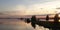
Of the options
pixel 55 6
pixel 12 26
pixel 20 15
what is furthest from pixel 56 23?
pixel 12 26

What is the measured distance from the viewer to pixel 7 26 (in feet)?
57.1

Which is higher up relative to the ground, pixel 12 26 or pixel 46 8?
pixel 46 8

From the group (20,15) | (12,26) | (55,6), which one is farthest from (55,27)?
(12,26)

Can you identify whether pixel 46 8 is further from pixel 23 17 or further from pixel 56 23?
pixel 56 23

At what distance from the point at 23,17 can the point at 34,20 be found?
4.24 meters

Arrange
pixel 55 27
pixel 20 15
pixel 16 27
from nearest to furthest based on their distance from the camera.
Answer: pixel 55 27
pixel 20 15
pixel 16 27

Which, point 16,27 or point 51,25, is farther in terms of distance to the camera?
point 16,27

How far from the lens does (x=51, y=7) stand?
10211 mm

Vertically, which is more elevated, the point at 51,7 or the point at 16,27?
Result: the point at 51,7

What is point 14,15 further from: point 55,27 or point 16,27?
point 55,27

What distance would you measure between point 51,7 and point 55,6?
344 mm

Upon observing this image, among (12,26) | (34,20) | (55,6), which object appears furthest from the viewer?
(12,26)

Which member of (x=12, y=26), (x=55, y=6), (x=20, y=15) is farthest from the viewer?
(x=12, y=26)

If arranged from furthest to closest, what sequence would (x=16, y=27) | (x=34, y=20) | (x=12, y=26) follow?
1. (x=12, y=26)
2. (x=16, y=27)
3. (x=34, y=20)
